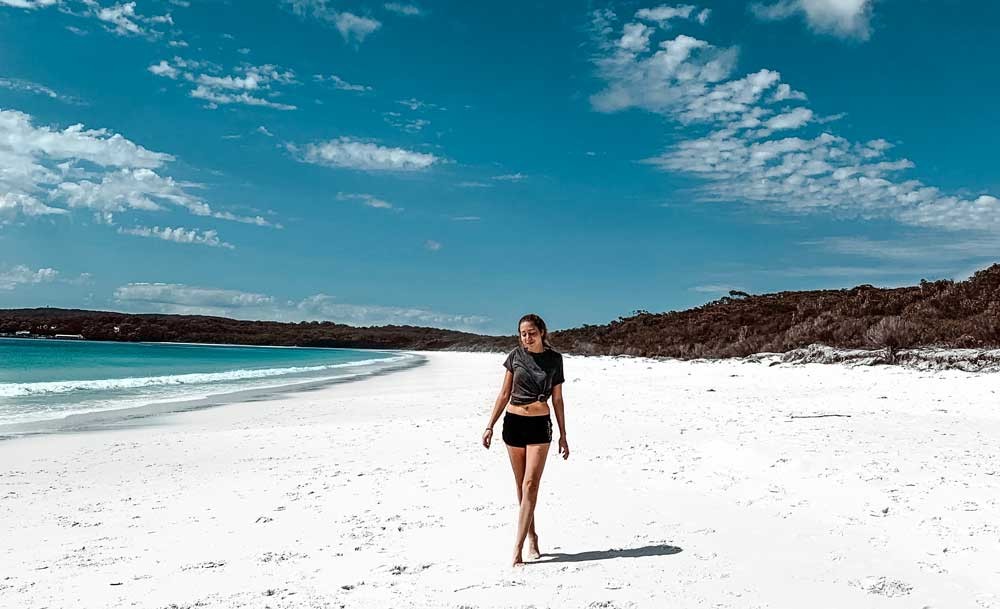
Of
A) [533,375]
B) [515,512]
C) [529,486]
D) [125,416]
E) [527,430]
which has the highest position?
[533,375]

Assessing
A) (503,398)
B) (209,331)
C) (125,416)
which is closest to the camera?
(503,398)

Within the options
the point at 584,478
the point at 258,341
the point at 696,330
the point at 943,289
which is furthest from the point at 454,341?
the point at 584,478

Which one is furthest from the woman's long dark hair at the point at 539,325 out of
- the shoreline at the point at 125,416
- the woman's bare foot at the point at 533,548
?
the shoreline at the point at 125,416

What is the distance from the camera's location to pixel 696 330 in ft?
130

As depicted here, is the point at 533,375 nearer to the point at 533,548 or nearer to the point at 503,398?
the point at 503,398

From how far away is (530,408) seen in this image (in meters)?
5.12

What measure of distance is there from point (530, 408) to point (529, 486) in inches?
22.2

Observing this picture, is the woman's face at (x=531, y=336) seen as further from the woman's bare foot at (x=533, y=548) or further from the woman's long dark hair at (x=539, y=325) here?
the woman's bare foot at (x=533, y=548)

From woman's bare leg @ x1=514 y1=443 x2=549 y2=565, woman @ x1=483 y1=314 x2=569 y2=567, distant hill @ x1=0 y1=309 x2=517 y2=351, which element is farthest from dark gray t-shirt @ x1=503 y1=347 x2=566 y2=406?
distant hill @ x1=0 y1=309 x2=517 y2=351

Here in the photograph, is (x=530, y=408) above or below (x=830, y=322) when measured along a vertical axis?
below

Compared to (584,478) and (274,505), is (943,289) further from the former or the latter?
(274,505)

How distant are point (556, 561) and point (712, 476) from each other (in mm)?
3106

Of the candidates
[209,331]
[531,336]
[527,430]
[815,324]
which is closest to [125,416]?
[527,430]

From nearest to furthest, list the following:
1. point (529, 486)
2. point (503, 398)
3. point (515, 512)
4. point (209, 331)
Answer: point (529, 486) < point (503, 398) < point (515, 512) < point (209, 331)
